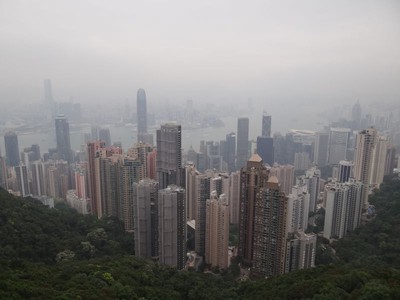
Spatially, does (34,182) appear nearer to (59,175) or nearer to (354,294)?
(59,175)

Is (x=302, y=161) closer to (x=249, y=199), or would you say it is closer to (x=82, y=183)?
(x=249, y=199)

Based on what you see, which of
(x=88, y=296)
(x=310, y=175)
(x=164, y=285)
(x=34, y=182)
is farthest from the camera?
(x=34, y=182)

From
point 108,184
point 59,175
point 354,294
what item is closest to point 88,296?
point 354,294

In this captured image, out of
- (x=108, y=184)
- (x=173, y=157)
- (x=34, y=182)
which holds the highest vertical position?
(x=173, y=157)

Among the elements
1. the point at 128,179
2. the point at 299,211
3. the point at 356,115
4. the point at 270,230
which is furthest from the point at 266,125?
the point at 270,230

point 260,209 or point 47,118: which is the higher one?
point 47,118

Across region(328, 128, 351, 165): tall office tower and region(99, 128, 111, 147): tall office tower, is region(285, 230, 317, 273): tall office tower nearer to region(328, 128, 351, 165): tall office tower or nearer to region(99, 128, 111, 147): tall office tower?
region(328, 128, 351, 165): tall office tower
